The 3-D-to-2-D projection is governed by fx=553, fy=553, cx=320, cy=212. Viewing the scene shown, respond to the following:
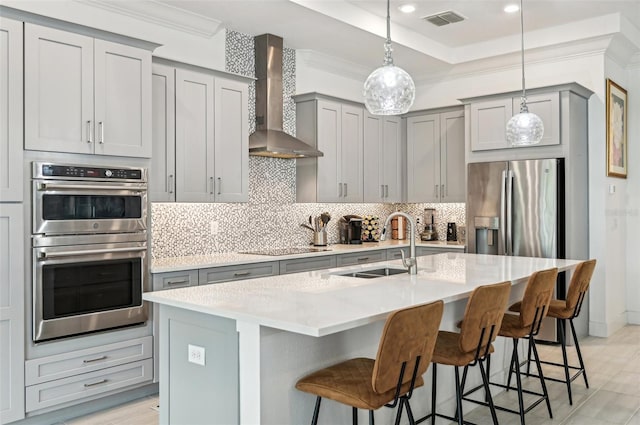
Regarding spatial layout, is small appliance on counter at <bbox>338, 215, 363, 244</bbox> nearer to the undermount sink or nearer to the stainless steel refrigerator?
the stainless steel refrigerator

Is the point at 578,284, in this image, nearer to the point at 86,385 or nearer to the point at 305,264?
the point at 305,264

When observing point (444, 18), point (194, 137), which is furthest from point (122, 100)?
point (444, 18)

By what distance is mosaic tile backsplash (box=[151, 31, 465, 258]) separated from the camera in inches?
183

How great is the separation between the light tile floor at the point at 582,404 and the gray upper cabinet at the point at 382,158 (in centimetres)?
252

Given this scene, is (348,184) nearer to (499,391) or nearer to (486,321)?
(499,391)

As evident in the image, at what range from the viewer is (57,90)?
3369 millimetres

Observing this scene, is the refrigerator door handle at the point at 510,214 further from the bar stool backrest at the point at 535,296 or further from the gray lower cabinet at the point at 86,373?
the gray lower cabinet at the point at 86,373

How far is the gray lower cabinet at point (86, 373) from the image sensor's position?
129 inches

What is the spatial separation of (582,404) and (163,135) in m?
3.53

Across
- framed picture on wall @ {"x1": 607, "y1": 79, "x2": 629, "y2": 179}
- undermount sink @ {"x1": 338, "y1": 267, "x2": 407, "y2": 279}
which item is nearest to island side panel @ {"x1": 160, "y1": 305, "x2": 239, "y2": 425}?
undermount sink @ {"x1": 338, "y1": 267, "x2": 407, "y2": 279}

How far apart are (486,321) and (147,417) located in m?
2.19

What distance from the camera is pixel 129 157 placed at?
3.71 metres

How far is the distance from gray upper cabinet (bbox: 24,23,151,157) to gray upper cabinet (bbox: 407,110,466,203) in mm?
3638

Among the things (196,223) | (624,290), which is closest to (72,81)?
(196,223)
